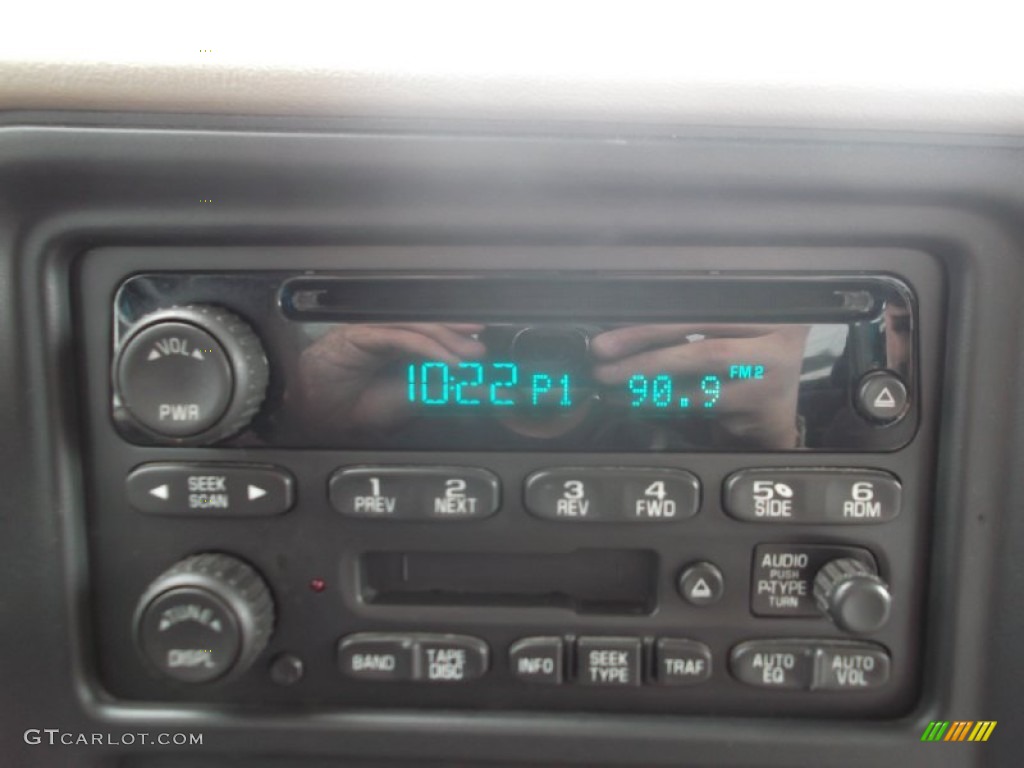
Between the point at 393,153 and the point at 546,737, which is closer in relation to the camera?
the point at 393,153

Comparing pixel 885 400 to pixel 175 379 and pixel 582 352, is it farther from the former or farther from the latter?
pixel 175 379

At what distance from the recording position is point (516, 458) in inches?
24.5

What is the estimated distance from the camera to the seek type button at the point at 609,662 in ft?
2.10

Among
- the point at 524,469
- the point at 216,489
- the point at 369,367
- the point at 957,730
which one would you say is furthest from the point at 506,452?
the point at 957,730

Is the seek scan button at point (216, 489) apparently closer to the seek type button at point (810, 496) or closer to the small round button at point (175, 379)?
the small round button at point (175, 379)

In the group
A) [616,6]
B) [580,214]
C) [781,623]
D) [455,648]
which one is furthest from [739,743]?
[616,6]

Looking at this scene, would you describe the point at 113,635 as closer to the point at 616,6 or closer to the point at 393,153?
the point at 393,153

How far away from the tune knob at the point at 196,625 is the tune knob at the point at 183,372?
110 mm

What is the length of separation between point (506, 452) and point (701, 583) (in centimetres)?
18

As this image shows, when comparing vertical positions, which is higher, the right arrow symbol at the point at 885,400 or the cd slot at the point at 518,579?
the right arrow symbol at the point at 885,400

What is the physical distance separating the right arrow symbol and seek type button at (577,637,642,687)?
25cm

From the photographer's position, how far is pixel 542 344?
0.61m

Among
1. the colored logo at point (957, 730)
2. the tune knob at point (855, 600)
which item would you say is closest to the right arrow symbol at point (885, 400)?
the tune knob at point (855, 600)

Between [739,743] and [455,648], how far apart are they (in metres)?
0.23
